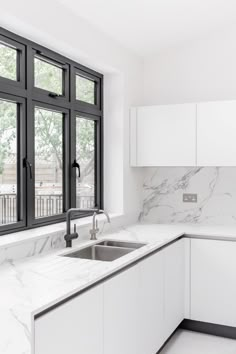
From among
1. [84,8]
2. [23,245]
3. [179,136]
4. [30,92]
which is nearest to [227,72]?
[179,136]

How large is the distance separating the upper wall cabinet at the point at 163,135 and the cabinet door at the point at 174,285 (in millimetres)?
823

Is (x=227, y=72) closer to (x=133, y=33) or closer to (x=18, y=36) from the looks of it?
(x=133, y=33)

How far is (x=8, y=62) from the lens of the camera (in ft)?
9.21

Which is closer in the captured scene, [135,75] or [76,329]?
[76,329]

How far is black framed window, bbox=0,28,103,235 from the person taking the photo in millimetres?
2836

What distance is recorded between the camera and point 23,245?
255 cm

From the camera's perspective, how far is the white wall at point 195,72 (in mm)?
3966

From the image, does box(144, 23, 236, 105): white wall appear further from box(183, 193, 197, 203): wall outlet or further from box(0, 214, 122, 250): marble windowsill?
box(0, 214, 122, 250): marble windowsill

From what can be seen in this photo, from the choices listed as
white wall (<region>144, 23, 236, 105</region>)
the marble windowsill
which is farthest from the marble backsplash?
the marble windowsill

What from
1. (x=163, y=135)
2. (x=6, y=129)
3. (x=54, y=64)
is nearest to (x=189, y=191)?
(x=163, y=135)

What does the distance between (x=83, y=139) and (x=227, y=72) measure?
158 cm

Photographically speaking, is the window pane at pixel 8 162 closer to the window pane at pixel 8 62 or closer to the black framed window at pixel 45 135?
the black framed window at pixel 45 135

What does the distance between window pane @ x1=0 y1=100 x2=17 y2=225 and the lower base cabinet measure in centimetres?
97

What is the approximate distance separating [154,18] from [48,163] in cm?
156
